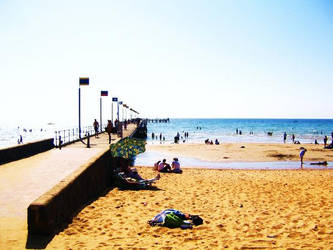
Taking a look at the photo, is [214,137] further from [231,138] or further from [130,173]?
[130,173]

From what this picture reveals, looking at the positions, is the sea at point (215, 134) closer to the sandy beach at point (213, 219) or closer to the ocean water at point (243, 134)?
the ocean water at point (243, 134)

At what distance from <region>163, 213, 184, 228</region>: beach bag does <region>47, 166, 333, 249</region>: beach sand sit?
0.52 ft

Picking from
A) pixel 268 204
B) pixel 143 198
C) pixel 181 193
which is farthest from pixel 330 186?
pixel 143 198

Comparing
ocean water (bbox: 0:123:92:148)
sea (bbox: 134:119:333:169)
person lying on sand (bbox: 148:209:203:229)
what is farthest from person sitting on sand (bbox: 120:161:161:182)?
ocean water (bbox: 0:123:92:148)

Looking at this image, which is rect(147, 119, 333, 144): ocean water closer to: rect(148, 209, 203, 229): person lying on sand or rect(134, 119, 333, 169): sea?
rect(134, 119, 333, 169): sea

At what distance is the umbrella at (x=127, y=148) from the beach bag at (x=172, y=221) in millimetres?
5157

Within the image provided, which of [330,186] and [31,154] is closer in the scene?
[330,186]

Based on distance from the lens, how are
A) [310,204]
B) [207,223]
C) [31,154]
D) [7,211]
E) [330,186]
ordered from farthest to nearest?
[31,154] < [330,186] < [310,204] < [207,223] < [7,211]

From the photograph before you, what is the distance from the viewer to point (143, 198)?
10766 mm

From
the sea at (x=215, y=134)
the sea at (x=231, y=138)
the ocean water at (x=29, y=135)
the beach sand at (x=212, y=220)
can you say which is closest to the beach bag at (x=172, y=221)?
the beach sand at (x=212, y=220)

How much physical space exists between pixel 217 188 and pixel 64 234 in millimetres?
A: 7756

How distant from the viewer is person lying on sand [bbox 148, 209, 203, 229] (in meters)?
7.65

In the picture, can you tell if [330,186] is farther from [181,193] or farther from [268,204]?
[181,193]

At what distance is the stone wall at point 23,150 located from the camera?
522 inches
